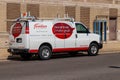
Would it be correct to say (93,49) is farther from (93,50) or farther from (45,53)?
(45,53)

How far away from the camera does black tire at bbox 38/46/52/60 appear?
21.1m

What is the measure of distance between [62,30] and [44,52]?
1727mm

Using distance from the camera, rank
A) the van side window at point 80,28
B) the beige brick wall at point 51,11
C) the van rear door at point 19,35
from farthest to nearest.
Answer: the beige brick wall at point 51,11 < the van side window at point 80,28 < the van rear door at point 19,35

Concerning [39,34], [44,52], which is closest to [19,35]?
[39,34]

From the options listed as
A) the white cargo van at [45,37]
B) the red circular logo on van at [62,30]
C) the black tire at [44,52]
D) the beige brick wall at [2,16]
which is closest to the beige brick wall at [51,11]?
the beige brick wall at [2,16]

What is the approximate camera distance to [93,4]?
124 ft

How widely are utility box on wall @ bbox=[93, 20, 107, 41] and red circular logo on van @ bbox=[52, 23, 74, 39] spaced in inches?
595

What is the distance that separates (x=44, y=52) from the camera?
839 inches

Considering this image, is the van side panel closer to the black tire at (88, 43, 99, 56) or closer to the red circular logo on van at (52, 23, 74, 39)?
the red circular logo on van at (52, 23, 74, 39)

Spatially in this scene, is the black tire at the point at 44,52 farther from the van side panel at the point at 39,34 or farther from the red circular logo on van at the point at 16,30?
the red circular logo on van at the point at 16,30

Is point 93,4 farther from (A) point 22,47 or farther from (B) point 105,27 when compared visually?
(A) point 22,47

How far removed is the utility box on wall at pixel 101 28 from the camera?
37578 mm

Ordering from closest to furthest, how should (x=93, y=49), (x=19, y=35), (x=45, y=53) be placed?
(x=19, y=35) < (x=45, y=53) < (x=93, y=49)

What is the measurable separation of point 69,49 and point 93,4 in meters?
15.7
